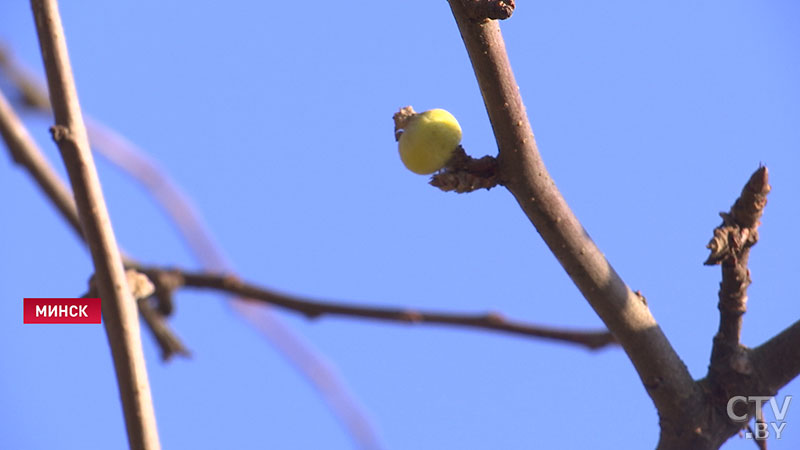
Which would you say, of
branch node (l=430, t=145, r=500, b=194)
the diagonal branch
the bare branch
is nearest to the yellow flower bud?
branch node (l=430, t=145, r=500, b=194)

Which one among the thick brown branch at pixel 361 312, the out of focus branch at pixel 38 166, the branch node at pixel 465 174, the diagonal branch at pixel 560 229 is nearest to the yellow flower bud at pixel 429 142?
the branch node at pixel 465 174

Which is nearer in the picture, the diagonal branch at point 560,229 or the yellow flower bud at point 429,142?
the diagonal branch at point 560,229

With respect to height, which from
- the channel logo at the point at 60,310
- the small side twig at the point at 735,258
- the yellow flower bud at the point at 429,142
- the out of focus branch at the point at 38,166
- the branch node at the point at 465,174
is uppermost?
the out of focus branch at the point at 38,166

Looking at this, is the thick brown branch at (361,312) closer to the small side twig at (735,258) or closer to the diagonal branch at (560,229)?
the diagonal branch at (560,229)

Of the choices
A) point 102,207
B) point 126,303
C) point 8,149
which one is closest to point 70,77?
point 102,207

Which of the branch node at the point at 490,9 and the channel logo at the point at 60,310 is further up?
the channel logo at the point at 60,310

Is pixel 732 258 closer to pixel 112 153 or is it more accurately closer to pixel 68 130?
pixel 68 130

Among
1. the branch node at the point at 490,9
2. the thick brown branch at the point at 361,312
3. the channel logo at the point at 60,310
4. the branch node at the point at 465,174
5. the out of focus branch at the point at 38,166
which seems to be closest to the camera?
the branch node at the point at 490,9
